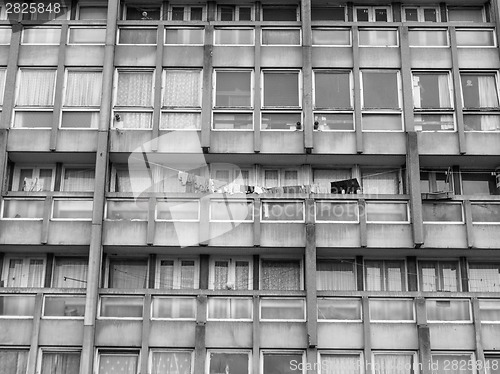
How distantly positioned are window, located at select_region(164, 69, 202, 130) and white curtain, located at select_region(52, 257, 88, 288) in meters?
5.08

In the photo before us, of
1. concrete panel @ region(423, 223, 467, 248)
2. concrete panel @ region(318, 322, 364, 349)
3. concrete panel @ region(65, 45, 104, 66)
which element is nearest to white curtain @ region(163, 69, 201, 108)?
concrete panel @ region(65, 45, 104, 66)

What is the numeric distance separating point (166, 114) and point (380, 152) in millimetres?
6912

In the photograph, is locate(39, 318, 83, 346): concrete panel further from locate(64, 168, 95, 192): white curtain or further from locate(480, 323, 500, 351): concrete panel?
locate(480, 323, 500, 351): concrete panel

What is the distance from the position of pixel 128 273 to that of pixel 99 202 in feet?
8.38

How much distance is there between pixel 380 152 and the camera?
83.5 feet

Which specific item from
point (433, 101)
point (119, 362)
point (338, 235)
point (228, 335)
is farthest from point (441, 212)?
point (119, 362)

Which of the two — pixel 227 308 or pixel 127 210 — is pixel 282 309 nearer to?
pixel 227 308

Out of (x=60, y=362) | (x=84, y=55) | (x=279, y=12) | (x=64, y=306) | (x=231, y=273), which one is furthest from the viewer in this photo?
(x=279, y=12)

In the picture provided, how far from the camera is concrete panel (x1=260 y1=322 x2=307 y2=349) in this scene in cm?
2369

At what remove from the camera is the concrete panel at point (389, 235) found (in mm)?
24516

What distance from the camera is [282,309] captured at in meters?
24.0

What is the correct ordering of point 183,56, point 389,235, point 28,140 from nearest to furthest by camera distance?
point 389,235 < point 28,140 < point 183,56

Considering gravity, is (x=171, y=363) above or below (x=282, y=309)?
below

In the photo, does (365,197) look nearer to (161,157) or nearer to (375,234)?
(375,234)
